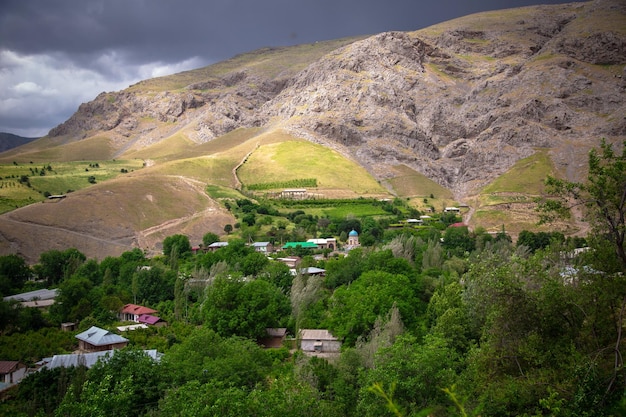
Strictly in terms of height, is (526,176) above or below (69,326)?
above

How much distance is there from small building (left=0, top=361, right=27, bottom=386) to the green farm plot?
6986 centimetres

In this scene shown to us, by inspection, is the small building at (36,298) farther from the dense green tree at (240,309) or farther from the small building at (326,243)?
the small building at (326,243)

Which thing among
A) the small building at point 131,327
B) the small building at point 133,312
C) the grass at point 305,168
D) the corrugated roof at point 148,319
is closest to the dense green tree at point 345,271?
the corrugated roof at point 148,319

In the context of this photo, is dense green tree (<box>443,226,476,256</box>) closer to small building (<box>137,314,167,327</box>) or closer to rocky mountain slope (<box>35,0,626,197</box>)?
small building (<box>137,314,167,327</box>)

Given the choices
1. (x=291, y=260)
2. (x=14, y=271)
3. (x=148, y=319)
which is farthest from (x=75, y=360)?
(x=14, y=271)

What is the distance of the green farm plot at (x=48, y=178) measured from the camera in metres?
107

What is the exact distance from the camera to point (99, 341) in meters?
36.3

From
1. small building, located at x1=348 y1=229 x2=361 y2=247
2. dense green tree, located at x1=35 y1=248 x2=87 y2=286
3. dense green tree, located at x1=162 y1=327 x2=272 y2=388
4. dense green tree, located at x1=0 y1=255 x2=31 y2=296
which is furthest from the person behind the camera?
small building, located at x1=348 y1=229 x2=361 y2=247

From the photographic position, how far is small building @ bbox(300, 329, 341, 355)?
3516 centimetres

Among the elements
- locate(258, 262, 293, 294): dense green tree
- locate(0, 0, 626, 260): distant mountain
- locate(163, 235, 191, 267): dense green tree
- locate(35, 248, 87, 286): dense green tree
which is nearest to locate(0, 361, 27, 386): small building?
locate(258, 262, 293, 294): dense green tree

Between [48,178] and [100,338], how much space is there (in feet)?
346

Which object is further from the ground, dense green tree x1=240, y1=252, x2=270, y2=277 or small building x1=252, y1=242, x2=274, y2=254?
dense green tree x1=240, y1=252, x2=270, y2=277

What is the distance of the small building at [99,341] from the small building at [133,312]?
8.17 meters

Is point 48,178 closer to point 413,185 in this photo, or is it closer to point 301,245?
point 301,245
